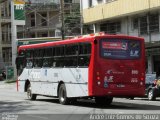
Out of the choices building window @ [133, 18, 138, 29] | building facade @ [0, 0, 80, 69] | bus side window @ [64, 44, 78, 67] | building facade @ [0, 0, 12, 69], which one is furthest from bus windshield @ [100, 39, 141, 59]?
building facade @ [0, 0, 12, 69]

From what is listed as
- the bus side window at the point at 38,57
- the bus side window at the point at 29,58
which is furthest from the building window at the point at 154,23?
the bus side window at the point at 38,57

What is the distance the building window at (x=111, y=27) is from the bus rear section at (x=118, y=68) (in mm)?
22005

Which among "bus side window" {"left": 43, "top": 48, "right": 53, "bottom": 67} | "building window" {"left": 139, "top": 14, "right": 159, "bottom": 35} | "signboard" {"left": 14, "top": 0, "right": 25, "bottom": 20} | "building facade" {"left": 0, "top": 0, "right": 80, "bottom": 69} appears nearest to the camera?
"bus side window" {"left": 43, "top": 48, "right": 53, "bottom": 67}

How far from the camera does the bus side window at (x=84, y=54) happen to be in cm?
2210

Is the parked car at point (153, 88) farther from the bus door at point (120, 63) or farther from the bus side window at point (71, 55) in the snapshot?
the bus side window at point (71, 55)

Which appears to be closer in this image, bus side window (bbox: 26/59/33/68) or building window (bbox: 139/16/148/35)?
bus side window (bbox: 26/59/33/68)

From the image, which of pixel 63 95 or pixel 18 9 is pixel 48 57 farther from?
pixel 18 9

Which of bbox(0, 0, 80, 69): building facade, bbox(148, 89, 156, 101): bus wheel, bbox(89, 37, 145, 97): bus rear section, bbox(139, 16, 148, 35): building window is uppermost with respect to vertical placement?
bbox(0, 0, 80, 69): building facade

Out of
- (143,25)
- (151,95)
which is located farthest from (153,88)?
(143,25)

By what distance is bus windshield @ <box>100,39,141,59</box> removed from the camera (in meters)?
21.9

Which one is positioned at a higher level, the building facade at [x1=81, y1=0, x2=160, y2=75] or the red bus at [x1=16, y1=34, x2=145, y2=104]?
the building facade at [x1=81, y1=0, x2=160, y2=75]

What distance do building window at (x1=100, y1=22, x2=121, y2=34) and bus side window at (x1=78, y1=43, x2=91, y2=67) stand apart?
22033 millimetres

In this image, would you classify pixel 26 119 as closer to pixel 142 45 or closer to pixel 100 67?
→ pixel 100 67

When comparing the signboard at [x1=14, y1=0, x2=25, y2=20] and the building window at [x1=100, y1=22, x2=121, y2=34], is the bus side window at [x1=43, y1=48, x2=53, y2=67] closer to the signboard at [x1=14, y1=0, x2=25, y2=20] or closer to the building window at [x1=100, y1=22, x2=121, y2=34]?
the building window at [x1=100, y1=22, x2=121, y2=34]
